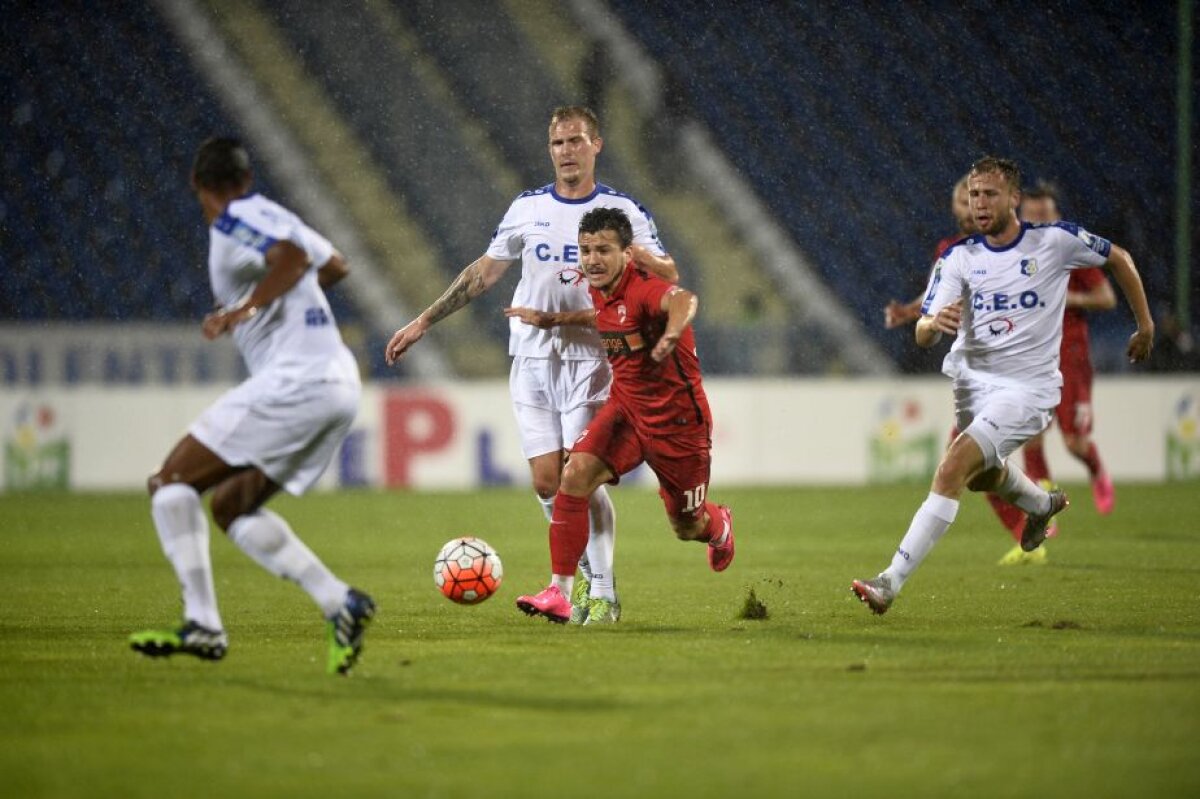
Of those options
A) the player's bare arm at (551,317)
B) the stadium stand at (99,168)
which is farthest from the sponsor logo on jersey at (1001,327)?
the stadium stand at (99,168)

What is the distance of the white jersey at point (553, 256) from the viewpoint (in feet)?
26.0

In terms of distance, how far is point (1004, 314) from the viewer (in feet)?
26.7

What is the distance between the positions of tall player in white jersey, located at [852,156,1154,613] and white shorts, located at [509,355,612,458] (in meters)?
1.48

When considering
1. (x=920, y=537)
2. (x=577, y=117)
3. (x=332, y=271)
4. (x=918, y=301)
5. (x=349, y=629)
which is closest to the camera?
(x=349, y=629)

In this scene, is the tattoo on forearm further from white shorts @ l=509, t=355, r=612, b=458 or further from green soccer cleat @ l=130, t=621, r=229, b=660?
green soccer cleat @ l=130, t=621, r=229, b=660

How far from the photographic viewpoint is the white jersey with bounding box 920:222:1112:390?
26.6 ft

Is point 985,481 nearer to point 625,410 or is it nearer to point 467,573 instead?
point 625,410

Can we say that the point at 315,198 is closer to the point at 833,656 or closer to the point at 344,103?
the point at 344,103

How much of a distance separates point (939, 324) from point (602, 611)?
6.34ft

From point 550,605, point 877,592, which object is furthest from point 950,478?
point 550,605

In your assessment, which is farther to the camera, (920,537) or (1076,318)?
(1076,318)

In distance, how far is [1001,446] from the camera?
7.95 metres

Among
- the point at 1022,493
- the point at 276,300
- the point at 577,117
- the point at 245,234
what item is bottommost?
the point at 1022,493

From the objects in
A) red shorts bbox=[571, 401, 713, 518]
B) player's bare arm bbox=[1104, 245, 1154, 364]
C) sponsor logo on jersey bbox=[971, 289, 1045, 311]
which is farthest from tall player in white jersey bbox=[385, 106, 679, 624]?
player's bare arm bbox=[1104, 245, 1154, 364]
